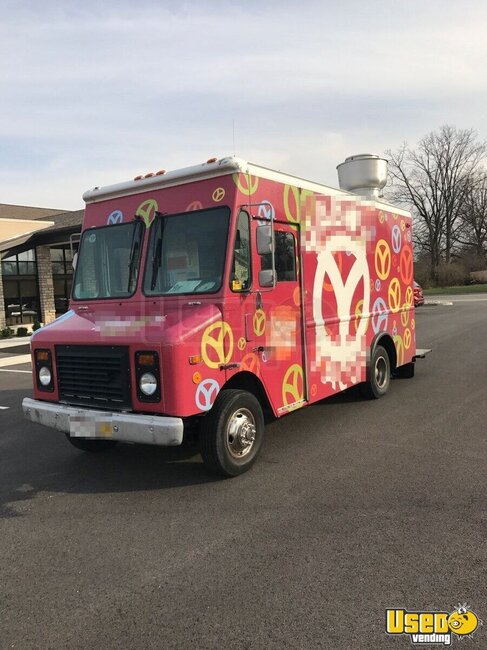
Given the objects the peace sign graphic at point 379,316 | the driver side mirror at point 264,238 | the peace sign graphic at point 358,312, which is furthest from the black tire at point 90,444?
the peace sign graphic at point 379,316

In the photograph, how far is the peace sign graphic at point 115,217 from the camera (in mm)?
5342

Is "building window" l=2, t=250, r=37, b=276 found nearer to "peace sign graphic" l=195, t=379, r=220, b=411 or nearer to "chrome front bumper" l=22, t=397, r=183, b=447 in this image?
"chrome front bumper" l=22, t=397, r=183, b=447

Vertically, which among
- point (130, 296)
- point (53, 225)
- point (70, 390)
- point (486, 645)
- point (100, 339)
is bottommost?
point (486, 645)

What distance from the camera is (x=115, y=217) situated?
17.7ft

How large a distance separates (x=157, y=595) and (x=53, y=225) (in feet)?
70.7

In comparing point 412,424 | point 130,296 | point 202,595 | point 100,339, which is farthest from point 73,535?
point 412,424

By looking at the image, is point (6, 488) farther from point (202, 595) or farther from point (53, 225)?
point (53, 225)

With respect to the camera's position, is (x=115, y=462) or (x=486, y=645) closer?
(x=486, y=645)

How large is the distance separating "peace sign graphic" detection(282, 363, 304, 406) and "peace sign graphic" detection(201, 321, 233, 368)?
96cm

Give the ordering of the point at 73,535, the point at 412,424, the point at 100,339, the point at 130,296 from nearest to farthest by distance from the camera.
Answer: the point at 73,535
the point at 100,339
the point at 130,296
the point at 412,424

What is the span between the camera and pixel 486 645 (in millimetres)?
2484

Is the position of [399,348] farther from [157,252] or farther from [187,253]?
[157,252]

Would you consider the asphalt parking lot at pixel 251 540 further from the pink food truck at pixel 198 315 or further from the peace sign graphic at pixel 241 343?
the peace sign graphic at pixel 241 343

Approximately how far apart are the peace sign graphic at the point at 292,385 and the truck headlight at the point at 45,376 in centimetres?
227
